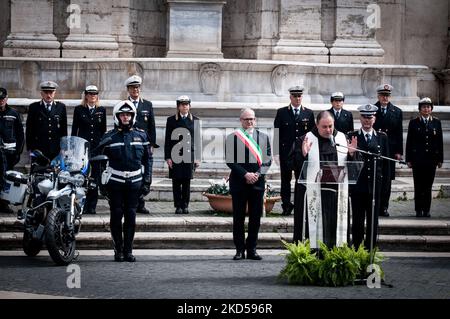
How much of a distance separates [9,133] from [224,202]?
3.10 m

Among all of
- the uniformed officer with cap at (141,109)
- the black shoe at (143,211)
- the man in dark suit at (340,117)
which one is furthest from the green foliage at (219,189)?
the man in dark suit at (340,117)

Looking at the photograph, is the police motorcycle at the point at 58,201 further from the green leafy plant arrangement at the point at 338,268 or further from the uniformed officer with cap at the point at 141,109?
the green leafy plant arrangement at the point at 338,268

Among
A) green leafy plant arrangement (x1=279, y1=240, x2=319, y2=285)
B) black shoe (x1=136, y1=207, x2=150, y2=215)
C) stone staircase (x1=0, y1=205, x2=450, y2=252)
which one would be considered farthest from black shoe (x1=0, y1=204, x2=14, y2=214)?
green leafy plant arrangement (x1=279, y1=240, x2=319, y2=285)

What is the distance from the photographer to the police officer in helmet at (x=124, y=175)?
15664 mm

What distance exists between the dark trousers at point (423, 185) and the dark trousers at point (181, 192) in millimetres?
→ 3173

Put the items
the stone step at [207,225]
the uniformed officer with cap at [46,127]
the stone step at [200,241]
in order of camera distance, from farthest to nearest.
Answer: the uniformed officer with cap at [46,127]
the stone step at [207,225]
the stone step at [200,241]

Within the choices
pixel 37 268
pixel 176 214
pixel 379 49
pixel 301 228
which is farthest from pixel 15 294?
pixel 379 49

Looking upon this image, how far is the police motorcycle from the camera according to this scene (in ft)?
49.8

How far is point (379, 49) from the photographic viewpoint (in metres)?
24.0

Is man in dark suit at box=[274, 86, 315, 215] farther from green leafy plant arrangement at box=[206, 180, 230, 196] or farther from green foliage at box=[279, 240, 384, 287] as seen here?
green foliage at box=[279, 240, 384, 287]

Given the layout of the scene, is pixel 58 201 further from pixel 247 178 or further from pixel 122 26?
pixel 122 26

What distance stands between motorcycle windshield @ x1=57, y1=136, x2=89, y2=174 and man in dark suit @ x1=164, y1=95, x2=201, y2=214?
2.71 meters

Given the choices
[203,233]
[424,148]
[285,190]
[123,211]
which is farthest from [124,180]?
[424,148]
